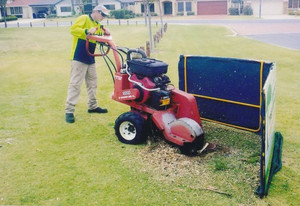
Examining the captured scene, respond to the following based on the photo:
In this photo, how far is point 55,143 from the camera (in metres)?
6.08

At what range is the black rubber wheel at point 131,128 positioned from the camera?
574 cm

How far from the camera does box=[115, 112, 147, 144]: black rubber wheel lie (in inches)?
226

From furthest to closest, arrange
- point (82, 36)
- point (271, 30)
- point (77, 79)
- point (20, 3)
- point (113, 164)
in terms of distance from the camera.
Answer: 1. point (20, 3)
2. point (271, 30)
3. point (77, 79)
4. point (82, 36)
5. point (113, 164)

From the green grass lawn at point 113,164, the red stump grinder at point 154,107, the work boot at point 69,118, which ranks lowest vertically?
the green grass lawn at point 113,164

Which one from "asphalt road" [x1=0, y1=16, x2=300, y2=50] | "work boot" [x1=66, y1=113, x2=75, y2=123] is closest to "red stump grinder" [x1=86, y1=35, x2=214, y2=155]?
"work boot" [x1=66, y1=113, x2=75, y2=123]

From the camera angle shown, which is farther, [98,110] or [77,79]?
[98,110]

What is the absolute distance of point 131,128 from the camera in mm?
5949

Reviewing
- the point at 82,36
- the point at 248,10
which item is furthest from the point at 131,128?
the point at 248,10

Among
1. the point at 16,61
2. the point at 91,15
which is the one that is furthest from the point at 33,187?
Answer: the point at 16,61

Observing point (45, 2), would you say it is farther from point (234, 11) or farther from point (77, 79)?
point (77, 79)

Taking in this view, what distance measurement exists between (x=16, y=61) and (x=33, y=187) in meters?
12.0

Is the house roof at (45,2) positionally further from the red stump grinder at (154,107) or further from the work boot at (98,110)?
the red stump grinder at (154,107)

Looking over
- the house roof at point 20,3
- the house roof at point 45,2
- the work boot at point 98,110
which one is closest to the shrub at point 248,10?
the house roof at point 45,2

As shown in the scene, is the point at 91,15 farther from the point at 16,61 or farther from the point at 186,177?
the point at 16,61
